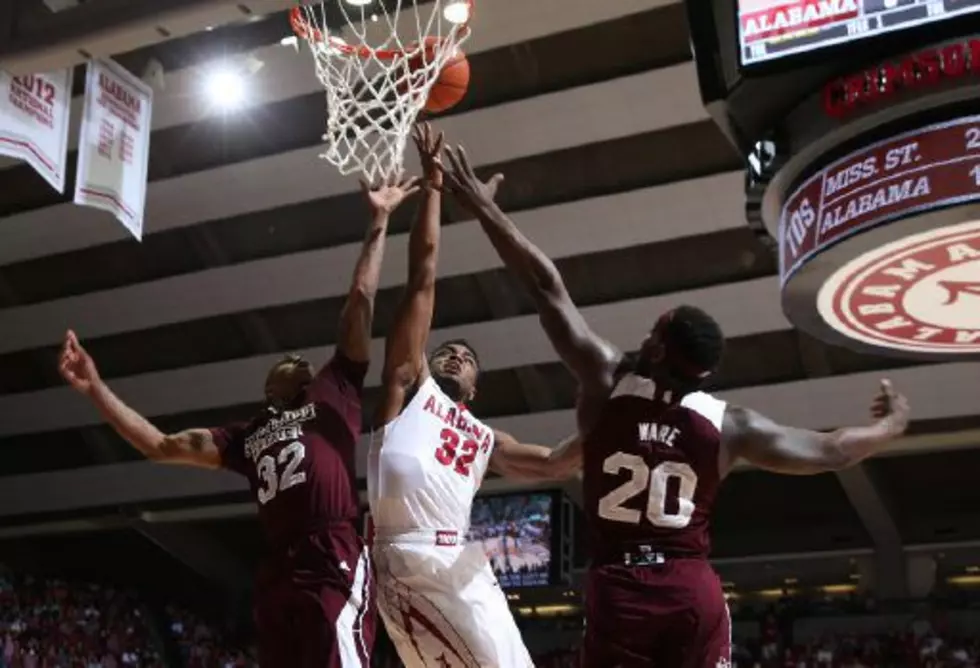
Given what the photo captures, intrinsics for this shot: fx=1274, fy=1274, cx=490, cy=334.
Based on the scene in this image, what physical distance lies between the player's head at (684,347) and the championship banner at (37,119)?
6086mm

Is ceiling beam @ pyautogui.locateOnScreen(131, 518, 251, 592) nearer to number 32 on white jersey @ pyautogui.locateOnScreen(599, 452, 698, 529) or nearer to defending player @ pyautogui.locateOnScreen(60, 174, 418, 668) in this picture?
defending player @ pyautogui.locateOnScreen(60, 174, 418, 668)

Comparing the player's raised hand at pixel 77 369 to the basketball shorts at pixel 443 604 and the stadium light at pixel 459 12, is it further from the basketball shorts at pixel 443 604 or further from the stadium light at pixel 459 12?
the stadium light at pixel 459 12

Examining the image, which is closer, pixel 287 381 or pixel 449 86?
pixel 287 381

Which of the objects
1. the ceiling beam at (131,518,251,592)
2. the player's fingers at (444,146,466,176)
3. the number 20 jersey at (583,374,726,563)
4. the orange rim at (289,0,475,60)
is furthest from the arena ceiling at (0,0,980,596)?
the number 20 jersey at (583,374,726,563)

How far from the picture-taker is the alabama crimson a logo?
5602mm

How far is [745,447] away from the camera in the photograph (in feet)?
12.3

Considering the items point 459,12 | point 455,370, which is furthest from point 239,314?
point 455,370

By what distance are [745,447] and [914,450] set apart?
47.8 feet

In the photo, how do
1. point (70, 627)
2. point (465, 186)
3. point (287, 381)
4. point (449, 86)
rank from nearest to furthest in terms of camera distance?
point (465, 186), point (287, 381), point (449, 86), point (70, 627)

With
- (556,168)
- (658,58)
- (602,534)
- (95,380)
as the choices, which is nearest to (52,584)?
(556,168)

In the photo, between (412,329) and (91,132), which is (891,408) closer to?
(412,329)

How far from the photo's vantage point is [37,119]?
8.74 meters

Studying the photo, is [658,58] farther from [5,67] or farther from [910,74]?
[910,74]

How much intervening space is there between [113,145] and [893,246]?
5.97 metres
